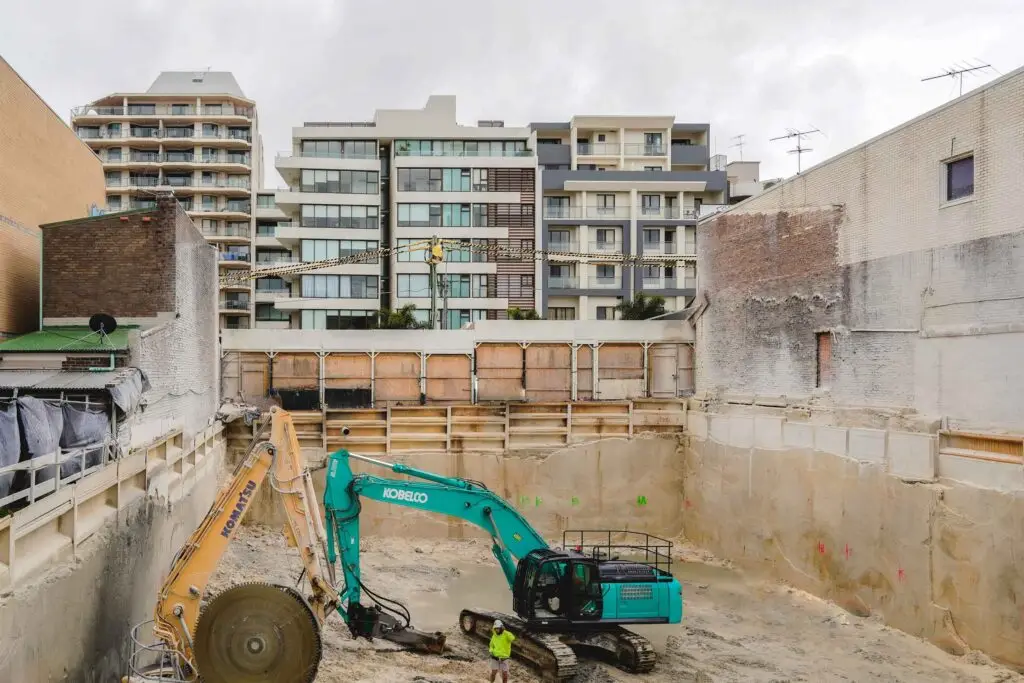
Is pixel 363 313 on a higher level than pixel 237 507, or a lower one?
higher

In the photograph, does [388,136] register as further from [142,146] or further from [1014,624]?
[1014,624]

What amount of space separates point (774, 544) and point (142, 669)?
15.0 m

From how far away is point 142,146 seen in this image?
5681 cm

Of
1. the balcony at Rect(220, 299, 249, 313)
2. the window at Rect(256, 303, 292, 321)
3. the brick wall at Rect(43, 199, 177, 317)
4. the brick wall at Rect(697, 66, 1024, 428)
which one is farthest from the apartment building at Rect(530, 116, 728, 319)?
the brick wall at Rect(43, 199, 177, 317)

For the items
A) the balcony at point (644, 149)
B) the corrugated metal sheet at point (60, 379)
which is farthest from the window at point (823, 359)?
the balcony at point (644, 149)

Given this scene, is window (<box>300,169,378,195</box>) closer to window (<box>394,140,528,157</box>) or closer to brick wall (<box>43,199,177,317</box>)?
window (<box>394,140,528,157</box>)

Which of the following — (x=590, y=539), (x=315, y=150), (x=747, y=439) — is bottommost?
(x=590, y=539)

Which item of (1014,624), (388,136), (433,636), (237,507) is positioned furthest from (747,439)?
(388,136)

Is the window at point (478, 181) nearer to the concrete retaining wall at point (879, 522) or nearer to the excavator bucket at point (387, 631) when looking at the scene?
the concrete retaining wall at point (879, 522)

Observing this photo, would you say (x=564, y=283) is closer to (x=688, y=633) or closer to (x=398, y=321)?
Answer: (x=398, y=321)

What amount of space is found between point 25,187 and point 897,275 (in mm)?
20586

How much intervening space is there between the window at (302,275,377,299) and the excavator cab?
33522 millimetres

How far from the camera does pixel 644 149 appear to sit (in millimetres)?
52000

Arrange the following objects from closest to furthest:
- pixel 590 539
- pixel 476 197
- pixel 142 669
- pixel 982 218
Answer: pixel 142 669
pixel 982 218
pixel 590 539
pixel 476 197
